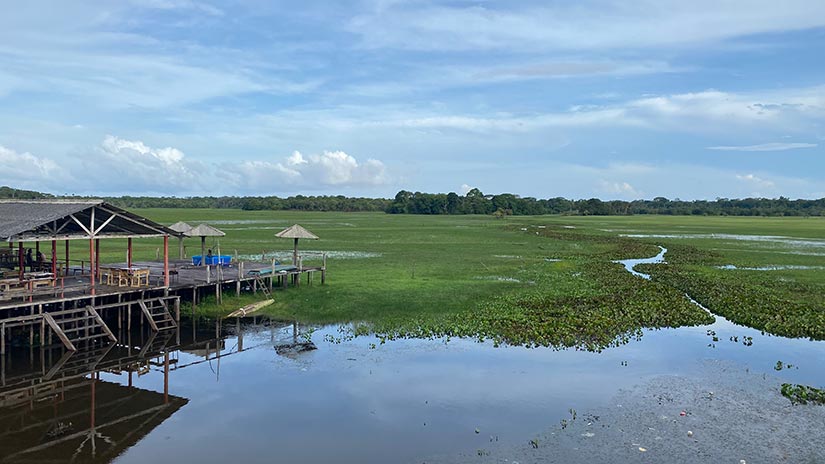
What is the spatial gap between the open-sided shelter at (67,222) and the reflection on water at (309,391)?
4399 millimetres

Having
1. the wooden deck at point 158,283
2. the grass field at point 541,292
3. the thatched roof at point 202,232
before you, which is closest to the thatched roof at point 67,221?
the wooden deck at point 158,283

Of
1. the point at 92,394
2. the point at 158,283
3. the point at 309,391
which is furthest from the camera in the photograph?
the point at 158,283

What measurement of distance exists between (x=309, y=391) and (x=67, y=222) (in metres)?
14.2

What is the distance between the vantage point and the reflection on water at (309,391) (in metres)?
15.7

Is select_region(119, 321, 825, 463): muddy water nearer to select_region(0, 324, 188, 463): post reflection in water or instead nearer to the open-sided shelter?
select_region(0, 324, 188, 463): post reflection in water

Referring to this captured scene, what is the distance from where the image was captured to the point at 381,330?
90.6ft

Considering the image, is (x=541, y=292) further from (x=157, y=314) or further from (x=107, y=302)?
(x=107, y=302)

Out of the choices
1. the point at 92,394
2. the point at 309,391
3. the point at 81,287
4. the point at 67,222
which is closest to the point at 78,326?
the point at 81,287

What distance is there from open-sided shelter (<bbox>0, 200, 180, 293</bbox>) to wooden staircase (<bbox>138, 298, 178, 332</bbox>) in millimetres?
1079

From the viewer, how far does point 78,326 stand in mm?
25906

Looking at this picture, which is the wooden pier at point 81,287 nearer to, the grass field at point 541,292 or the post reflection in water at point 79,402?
the post reflection in water at point 79,402

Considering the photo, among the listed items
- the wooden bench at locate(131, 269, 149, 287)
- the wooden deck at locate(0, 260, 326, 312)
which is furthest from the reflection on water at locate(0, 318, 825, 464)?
the wooden bench at locate(131, 269, 149, 287)

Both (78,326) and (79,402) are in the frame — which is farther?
(78,326)

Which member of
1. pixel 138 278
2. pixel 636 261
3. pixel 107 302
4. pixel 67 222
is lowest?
pixel 636 261
